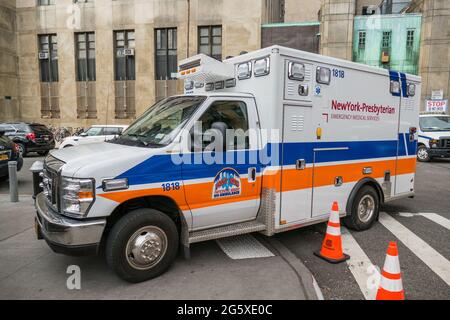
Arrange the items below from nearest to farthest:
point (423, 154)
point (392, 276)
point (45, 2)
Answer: point (392, 276) → point (423, 154) → point (45, 2)

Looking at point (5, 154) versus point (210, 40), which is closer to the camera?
point (5, 154)

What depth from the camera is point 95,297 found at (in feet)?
11.8

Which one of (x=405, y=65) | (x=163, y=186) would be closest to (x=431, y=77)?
(x=405, y=65)

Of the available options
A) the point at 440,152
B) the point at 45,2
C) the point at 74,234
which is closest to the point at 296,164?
the point at 74,234

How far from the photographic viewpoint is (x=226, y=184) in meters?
4.31

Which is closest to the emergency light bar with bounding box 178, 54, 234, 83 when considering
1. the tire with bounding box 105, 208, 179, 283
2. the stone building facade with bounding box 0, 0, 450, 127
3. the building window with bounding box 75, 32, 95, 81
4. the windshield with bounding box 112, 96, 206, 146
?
the windshield with bounding box 112, 96, 206, 146

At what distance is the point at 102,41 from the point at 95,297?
26806mm

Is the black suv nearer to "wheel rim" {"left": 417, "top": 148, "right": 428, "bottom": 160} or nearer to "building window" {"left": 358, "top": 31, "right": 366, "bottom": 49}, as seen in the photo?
→ "wheel rim" {"left": 417, "top": 148, "right": 428, "bottom": 160}

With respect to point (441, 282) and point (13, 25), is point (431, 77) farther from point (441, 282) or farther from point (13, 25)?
point (13, 25)

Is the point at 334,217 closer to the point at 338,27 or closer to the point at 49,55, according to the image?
the point at 338,27

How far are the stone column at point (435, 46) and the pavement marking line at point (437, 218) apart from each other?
20663mm

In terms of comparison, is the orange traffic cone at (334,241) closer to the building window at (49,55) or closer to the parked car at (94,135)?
the parked car at (94,135)

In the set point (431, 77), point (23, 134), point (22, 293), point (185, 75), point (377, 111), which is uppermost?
point (431, 77)

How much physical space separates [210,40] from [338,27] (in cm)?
956
